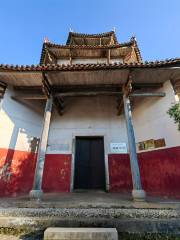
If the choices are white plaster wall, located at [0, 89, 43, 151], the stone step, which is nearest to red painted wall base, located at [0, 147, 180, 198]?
white plaster wall, located at [0, 89, 43, 151]

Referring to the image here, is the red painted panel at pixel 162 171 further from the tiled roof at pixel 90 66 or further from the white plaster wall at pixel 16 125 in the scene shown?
the white plaster wall at pixel 16 125

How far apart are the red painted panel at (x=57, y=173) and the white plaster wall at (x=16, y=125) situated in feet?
3.66

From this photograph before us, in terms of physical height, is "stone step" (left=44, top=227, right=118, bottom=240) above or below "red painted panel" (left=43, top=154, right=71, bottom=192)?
below

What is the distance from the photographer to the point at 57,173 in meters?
6.61

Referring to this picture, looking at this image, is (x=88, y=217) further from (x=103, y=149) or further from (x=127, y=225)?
(x=103, y=149)

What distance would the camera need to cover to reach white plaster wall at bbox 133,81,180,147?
18.1 feet

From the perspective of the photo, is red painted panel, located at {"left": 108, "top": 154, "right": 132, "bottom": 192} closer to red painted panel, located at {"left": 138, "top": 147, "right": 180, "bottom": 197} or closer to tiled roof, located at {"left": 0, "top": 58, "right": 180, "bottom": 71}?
red painted panel, located at {"left": 138, "top": 147, "right": 180, "bottom": 197}

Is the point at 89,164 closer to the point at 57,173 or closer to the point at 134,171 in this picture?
the point at 57,173

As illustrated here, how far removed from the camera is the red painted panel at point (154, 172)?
5156 mm

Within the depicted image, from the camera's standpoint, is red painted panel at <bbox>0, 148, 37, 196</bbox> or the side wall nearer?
the side wall

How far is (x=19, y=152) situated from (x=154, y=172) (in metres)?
4.92

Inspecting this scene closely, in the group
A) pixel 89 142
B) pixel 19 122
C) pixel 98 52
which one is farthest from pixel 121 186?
pixel 98 52

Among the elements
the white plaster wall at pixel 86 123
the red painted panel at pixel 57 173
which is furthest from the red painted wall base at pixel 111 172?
the white plaster wall at pixel 86 123

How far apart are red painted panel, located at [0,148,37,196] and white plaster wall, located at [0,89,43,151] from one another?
270mm
